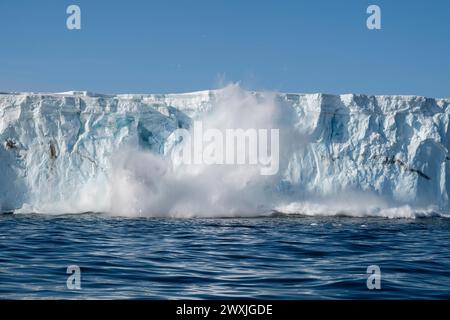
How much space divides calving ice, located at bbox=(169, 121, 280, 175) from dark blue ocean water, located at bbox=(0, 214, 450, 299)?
7884mm

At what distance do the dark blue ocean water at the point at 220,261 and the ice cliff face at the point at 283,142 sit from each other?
282 inches

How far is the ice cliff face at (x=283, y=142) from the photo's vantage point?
2634 cm

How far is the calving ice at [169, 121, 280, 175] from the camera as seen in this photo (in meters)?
26.9

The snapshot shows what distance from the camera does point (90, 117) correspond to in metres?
27.4

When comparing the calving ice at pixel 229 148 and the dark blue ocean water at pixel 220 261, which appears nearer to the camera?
the dark blue ocean water at pixel 220 261

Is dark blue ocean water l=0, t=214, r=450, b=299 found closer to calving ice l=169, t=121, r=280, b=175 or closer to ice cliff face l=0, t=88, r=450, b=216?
ice cliff face l=0, t=88, r=450, b=216

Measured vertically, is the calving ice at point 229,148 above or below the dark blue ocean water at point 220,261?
above

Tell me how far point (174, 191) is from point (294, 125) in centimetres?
635

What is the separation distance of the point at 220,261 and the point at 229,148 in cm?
1574

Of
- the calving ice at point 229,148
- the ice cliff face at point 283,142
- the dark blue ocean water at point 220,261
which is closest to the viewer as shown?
the dark blue ocean water at point 220,261

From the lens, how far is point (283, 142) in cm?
2770

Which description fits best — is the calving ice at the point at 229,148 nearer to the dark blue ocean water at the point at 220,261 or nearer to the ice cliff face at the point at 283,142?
the ice cliff face at the point at 283,142

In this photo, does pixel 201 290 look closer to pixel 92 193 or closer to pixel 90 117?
pixel 92 193

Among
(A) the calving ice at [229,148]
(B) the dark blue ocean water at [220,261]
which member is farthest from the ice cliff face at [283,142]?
(B) the dark blue ocean water at [220,261]
